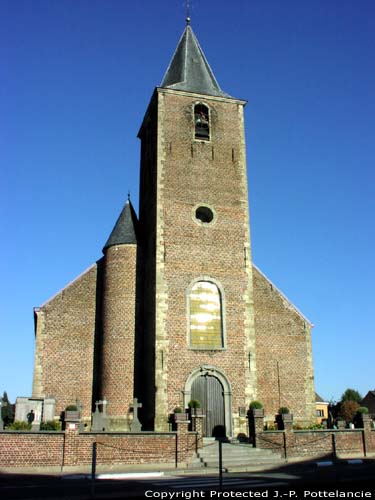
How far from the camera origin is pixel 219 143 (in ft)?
77.2

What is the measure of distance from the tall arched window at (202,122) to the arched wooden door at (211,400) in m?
10.6

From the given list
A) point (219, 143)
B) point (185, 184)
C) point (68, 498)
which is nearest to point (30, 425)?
point (68, 498)

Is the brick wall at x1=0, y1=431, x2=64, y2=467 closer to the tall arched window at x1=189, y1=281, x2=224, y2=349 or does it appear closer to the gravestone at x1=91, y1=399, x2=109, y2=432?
the gravestone at x1=91, y1=399, x2=109, y2=432

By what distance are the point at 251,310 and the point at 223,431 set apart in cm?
477

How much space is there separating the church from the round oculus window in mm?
66

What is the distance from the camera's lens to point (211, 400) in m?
19.4

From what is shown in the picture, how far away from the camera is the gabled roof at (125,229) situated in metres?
22.5

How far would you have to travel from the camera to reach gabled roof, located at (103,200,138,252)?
22483 mm

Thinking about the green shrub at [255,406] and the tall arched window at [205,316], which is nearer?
the green shrub at [255,406]

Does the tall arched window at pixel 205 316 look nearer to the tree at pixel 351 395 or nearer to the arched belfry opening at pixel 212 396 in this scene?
the arched belfry opening at pixel 212 396

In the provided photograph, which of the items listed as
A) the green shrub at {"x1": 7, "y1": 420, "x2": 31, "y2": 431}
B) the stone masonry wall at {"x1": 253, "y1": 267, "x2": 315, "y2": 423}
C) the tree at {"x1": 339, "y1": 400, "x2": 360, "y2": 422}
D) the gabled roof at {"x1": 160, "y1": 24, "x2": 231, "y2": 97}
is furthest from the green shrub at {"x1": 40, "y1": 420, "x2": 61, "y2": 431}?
the tree at {"x1": 339, "y1": 400, "x2": 360, "y2": 422}

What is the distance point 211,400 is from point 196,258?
5.54m

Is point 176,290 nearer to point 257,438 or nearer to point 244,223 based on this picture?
point 244,223

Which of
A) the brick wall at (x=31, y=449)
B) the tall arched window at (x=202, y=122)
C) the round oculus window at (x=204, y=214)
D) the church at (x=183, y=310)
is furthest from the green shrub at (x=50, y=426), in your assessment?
the tall arched window at (x=202, y=122)
